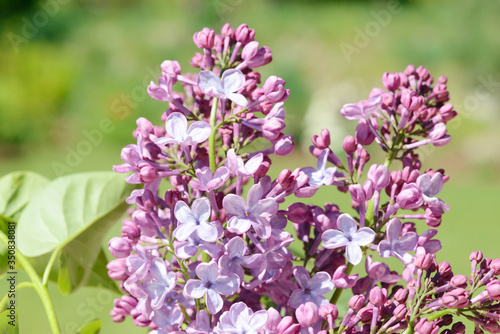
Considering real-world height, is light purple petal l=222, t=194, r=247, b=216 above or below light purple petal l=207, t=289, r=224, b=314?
above

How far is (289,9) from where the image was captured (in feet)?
24.8

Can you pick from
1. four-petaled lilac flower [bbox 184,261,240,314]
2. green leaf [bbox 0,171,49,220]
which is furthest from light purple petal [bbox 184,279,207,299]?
green leaf [bbox 0,171,49,220]

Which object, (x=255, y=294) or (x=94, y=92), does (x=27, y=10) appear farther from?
(x=255, y=294)

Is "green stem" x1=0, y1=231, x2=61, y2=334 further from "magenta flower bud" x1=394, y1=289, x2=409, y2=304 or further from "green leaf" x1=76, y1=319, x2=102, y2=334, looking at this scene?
"magenta flower bud" x1=394, y1=289, x2=409, y2=304

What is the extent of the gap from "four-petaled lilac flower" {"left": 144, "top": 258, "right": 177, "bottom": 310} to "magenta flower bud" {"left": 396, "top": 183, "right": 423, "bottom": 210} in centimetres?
12

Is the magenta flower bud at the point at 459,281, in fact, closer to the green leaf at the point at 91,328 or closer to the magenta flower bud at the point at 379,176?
A: the magenta flower bud at the point at 379,176

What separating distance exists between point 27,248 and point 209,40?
220mm

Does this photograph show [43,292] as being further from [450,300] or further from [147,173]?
[450,300]

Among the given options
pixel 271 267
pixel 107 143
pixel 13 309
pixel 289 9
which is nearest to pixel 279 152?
pixel 271 267

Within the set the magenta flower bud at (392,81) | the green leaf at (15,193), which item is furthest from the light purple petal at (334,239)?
the green leaf at (15,193)

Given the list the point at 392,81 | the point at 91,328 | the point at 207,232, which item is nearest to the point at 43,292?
the point at 91,328

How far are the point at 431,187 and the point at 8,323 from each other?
24 centimetres

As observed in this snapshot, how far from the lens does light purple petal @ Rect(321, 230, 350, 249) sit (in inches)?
12.8

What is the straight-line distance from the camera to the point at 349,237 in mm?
330
